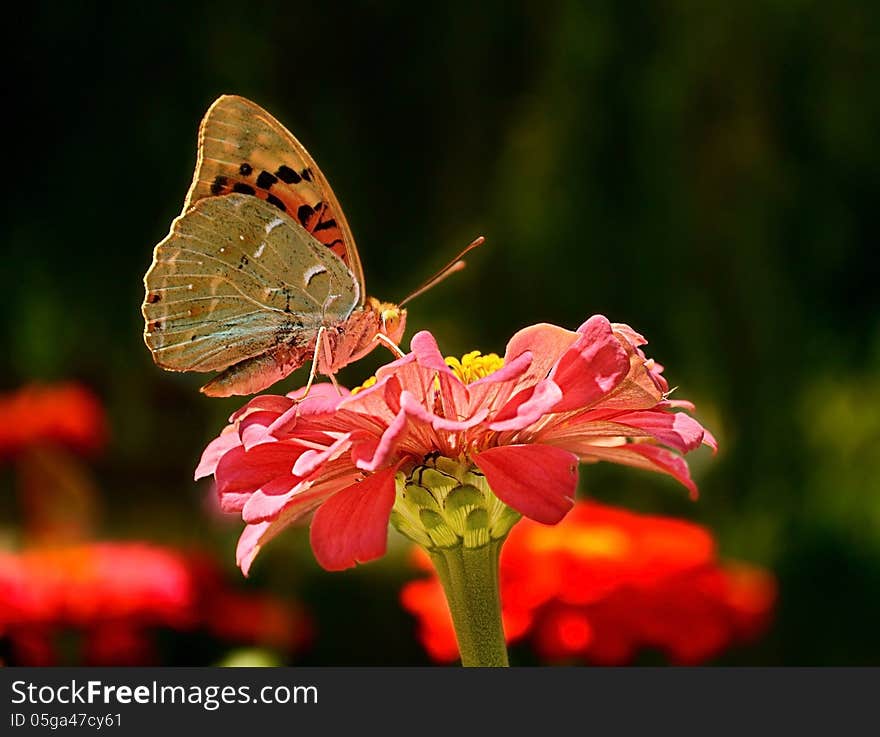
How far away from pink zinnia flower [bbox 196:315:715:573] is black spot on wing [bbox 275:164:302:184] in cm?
20

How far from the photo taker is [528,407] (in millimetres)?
426

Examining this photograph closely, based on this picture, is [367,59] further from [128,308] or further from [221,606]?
[221,606]

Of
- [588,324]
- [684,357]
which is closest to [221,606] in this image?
[588,324]

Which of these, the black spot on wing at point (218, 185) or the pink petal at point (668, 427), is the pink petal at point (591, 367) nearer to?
the pink petal at point (668, 427)

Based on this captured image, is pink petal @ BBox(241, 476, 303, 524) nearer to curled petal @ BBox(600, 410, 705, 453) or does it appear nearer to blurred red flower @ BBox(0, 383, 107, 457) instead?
curled petal @ BBox(600, 410, 705, 453)

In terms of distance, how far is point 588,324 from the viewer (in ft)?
1.49

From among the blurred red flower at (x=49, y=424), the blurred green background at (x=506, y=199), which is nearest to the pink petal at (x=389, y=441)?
the blurred red flower at (x=49, y=424)

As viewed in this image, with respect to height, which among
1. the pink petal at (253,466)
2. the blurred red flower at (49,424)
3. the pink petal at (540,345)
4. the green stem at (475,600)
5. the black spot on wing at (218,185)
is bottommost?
the green stem at (475,600)

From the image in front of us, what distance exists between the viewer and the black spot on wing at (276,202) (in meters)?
0.66

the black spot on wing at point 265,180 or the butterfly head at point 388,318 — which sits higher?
the black spot on wing at point 265,180

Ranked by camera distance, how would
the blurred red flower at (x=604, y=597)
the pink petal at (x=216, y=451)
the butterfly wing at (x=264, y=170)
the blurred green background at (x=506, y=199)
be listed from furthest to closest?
the blurred green background at (x=506, y=199) < the blurred red flower at (x=604, y=597) < the butterfly wing at (x=264, y=170) < the pink petal at (x=216, y=451)

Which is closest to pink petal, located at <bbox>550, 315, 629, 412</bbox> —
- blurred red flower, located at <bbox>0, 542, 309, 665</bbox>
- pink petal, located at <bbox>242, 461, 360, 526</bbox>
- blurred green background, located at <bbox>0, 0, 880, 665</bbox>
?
pink petal, located at <bbox>242, 461, 360, 526</bbox>

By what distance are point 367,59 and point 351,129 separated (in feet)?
0.40

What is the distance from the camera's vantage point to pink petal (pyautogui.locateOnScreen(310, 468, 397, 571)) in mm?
436
